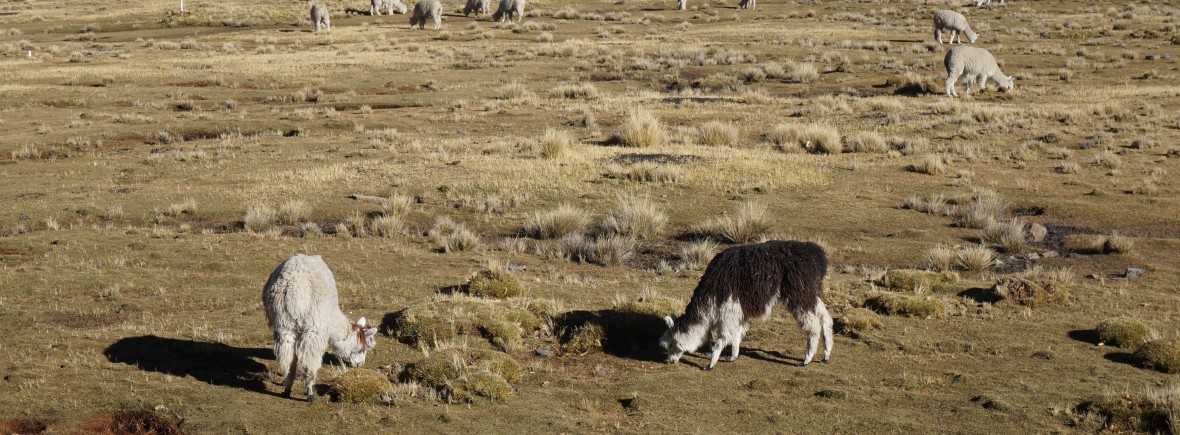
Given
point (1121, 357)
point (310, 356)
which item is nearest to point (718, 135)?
point (1121, 357)

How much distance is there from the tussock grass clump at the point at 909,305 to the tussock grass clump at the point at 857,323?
0.54m

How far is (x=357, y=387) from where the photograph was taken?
1027cm

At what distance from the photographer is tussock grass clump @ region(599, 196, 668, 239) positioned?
19766 millimetres

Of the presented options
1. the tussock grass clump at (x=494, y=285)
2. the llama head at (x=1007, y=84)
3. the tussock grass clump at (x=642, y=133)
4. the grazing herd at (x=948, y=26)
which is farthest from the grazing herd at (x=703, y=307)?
the llama head at (x=1007, y=84)

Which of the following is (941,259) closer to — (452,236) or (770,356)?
(770,356)

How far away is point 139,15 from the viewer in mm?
72625

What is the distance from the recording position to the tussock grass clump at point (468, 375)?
1052 centimetres

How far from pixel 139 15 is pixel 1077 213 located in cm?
6757

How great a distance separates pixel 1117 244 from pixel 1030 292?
472 cm

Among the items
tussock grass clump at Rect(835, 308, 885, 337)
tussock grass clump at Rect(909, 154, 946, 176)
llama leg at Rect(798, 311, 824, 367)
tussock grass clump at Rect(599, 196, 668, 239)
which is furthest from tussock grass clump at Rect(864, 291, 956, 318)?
tussock grass clump at Rect(909, 154, 946, 176)

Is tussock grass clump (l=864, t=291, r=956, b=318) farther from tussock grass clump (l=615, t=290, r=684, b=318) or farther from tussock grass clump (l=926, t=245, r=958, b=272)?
tussock grass clump (l=926, t=245, r=958, b=272)

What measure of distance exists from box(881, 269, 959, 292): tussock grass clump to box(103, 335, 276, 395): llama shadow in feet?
30.4

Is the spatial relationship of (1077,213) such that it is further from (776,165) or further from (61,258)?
(61,258)

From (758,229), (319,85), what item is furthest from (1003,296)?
(319,85)
